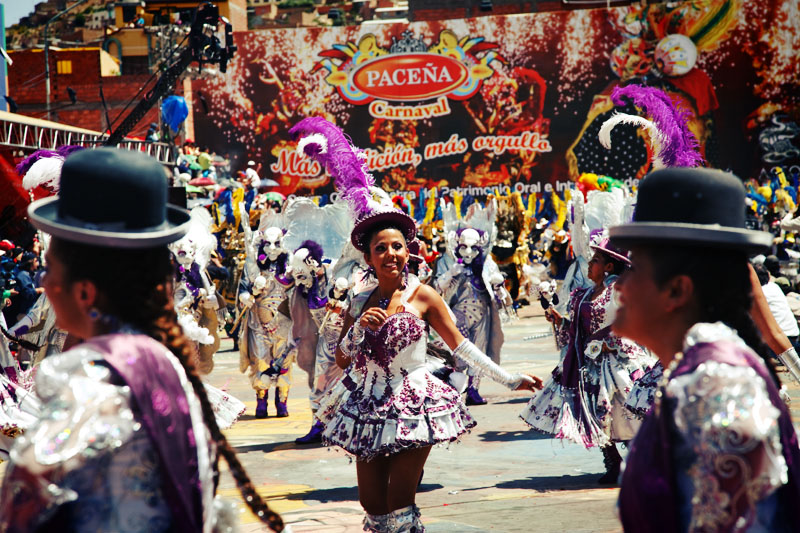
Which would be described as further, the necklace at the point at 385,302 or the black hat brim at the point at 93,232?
the necklace at the point at 385,302

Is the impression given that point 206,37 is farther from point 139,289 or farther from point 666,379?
point 666,379

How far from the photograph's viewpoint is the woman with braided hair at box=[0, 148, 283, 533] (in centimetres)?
203

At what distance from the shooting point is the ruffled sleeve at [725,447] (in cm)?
199

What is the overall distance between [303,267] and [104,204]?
794 cm

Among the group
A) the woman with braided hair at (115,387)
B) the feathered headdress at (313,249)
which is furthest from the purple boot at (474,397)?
the woman with braided hair at (115,387)

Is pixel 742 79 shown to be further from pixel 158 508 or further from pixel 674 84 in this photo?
pixel 158 508

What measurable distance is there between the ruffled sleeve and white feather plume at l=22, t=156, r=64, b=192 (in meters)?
6.10

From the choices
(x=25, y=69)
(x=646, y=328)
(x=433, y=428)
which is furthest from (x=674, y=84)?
(x=646, y=328)

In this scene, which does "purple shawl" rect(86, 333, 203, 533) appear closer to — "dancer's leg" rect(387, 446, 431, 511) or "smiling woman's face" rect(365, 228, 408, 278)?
"dancer's leg" rect(387, 446, 431, 511)

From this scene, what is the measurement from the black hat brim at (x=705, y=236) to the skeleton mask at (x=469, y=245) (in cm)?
956

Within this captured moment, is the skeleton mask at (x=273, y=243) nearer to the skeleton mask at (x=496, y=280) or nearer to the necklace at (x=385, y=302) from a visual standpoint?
the skeleton mask at (x=496, y=280)

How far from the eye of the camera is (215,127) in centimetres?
3516

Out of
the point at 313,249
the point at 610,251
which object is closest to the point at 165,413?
the point at 610,251

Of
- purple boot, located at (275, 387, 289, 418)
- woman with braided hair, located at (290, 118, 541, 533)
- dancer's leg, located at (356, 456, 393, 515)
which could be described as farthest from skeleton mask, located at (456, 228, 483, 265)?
dancer's leg, located at (356, 456, 393, 515)
